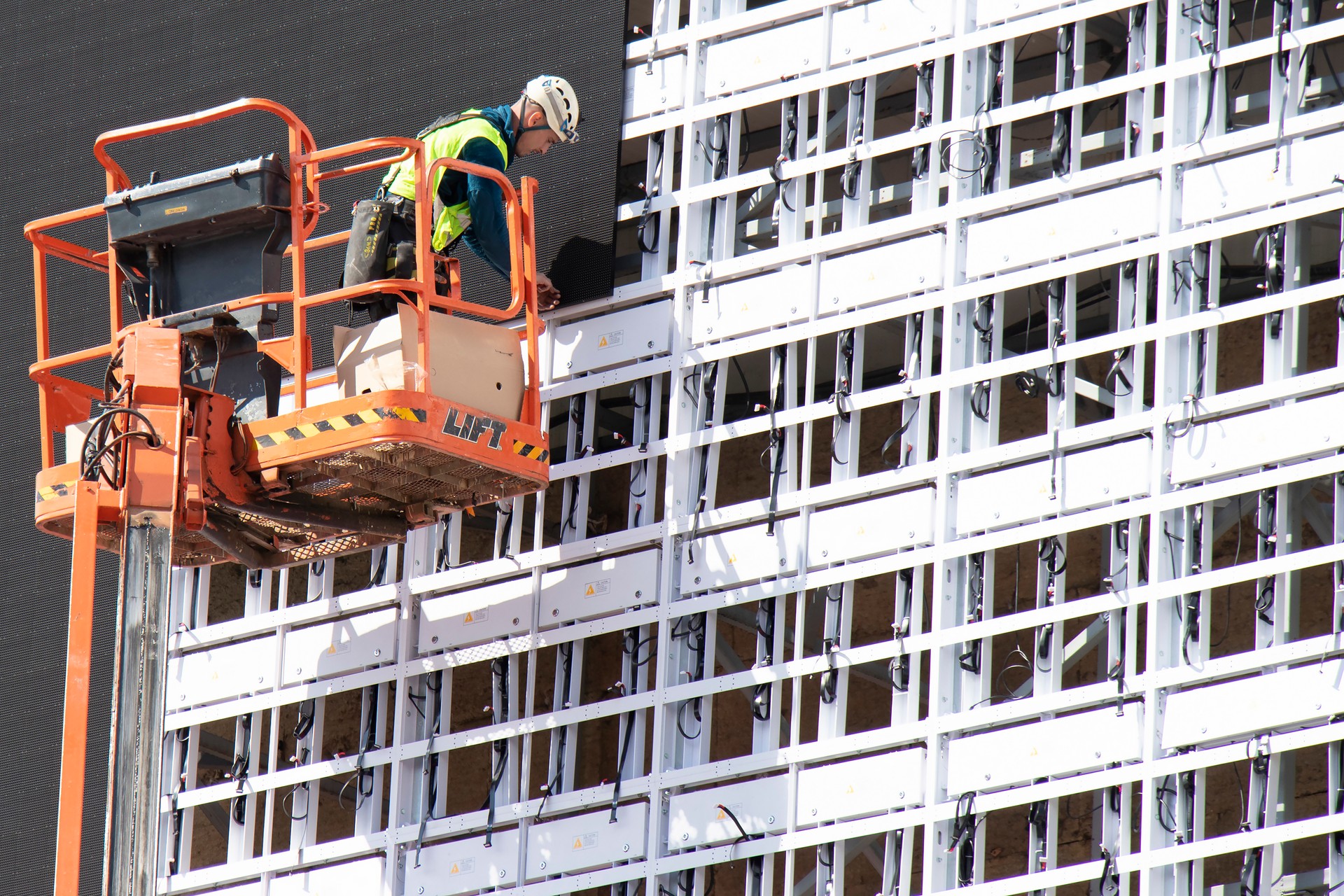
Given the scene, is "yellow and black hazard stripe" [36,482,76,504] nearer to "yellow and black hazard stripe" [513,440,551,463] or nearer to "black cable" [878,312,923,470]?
"yellow and black hazard stripe" [513,440,551,463]

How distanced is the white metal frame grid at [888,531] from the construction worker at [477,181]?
0.62 meters

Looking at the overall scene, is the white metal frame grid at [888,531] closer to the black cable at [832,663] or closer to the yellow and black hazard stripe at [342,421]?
the black cable at [832,663]

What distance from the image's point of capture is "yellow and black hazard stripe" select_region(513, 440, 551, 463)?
10.7 metres

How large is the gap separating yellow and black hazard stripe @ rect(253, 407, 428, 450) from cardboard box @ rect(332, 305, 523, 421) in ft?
0.56

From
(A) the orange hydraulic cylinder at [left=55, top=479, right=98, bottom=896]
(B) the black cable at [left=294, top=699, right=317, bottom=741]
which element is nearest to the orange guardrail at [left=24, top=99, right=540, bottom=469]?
(A) the orange hydraulic cylinder at [left=55, top=479, right=98, bottom=896]

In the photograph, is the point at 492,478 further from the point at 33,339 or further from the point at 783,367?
the point at 33,339

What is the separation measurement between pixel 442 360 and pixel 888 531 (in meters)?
2.51

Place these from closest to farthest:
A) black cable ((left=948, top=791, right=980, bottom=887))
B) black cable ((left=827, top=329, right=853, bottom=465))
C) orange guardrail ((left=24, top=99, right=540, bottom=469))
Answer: black cable ((left=948, top=791, right=980, bottom=887)) → orange guardrail ((left=24, top=99, right=540, bottom=469)) → black cable ((left=827, top=329, right=853, bottom=465))

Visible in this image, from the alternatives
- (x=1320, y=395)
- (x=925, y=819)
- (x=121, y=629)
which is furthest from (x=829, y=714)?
(x=121, y=629)

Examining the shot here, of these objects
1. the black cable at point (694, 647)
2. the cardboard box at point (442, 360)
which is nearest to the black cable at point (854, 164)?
the cardboard box at point (442, 360)

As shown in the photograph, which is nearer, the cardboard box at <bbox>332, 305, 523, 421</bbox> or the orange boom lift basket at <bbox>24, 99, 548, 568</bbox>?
the orange boom lift basket at <bbox>24, 99, 548, 568</bbox>

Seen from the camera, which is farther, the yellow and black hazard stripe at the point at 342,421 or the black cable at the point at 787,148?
the black cable at the point at 787,148

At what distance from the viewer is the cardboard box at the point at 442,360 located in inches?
406

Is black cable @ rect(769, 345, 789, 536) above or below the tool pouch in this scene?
below
